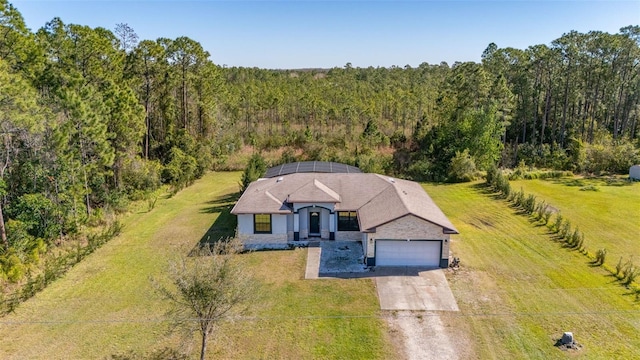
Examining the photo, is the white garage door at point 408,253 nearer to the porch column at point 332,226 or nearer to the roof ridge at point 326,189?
the porch column at point 332,226

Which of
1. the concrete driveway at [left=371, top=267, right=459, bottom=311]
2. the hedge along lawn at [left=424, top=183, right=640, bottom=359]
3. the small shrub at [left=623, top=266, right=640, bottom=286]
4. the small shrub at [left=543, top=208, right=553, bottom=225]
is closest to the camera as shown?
the hedge along lawn at [left=424, top=183, right=640, bottom=359]

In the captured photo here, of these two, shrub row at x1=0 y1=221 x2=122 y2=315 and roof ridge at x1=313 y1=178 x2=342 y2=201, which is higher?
roof ridge at x1=313 y1=178 x2=342 y2=201

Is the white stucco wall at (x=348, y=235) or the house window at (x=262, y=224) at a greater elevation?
the house window at (x=262, y=224)

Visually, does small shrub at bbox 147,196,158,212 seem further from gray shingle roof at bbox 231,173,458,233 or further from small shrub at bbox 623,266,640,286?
small shrub at bbox 623,266,640,286

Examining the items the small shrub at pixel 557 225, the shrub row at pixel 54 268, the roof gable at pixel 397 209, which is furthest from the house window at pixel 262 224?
the small shrub at pixel 557 225

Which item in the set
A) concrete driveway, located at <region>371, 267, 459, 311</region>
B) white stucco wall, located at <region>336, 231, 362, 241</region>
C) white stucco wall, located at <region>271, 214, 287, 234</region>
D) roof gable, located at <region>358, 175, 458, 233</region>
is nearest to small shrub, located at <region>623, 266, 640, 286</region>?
roof gable, located at <region>358, 175, 458, 233</region>

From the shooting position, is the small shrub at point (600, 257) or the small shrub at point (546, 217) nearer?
the small shrub at point (600, 257)
